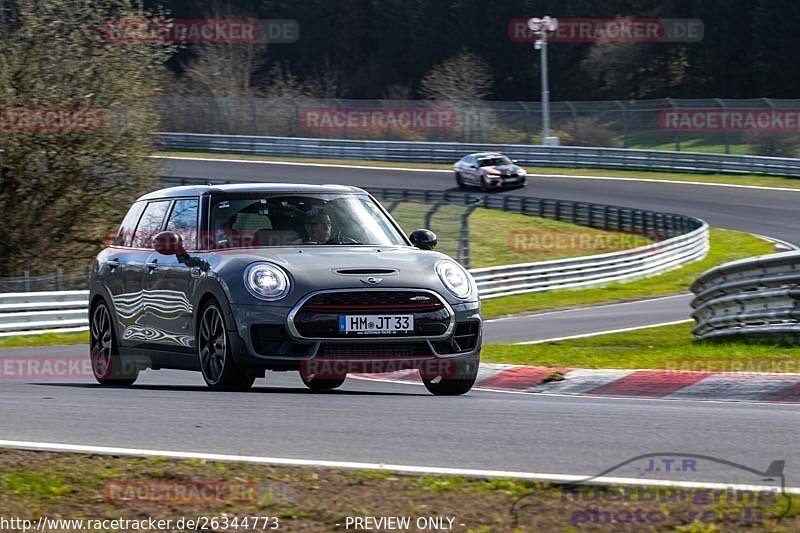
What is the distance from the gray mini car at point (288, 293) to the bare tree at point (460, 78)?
63006mm

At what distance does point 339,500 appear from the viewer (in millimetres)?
4656

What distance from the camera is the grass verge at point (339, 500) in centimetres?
430

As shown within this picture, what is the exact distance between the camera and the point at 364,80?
96.1 metres

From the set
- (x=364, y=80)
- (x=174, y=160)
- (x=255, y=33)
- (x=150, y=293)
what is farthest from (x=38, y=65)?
(x=364, y=80)

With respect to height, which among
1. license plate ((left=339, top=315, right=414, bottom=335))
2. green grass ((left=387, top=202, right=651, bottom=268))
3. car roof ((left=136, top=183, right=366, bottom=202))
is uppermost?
car roof ((left=136, top=183, right=366, bottom=202))

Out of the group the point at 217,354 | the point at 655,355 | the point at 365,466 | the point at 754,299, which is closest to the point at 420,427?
the point at 365,466

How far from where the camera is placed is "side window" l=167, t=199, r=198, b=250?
30.1 ft

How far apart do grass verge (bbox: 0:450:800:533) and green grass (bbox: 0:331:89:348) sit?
15155 mm

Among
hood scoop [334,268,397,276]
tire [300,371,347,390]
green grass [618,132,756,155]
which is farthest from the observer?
green grass [618,132,756,155]

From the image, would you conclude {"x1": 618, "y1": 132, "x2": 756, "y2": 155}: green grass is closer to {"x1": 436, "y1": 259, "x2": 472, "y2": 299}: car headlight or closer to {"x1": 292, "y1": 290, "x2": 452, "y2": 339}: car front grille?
{"x1": 436, "y1": 259, "x2": 472, "y2": 299}: car headlight

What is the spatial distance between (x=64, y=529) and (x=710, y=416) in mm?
3813

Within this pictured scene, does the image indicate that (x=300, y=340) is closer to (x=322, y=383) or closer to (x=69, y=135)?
(x=322, y=383)

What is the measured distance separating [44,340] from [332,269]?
532 inches

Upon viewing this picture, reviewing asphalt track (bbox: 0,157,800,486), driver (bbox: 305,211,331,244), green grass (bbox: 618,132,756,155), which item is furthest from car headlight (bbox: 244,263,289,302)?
green grass (bbox: 618,132,756,155)
